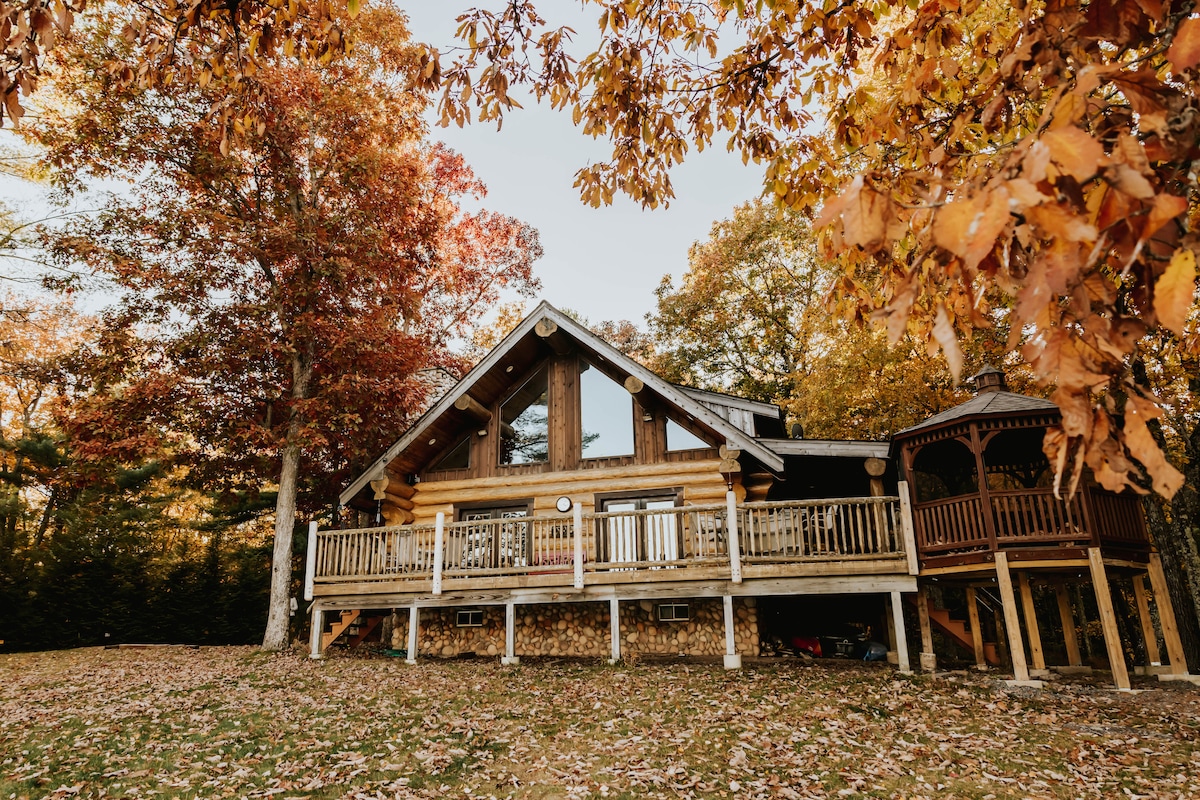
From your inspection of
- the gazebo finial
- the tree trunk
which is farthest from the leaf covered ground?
the gazebo finial

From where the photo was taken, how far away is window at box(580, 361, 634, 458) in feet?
56.7

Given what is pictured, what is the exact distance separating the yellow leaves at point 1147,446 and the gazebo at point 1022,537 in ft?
37.8

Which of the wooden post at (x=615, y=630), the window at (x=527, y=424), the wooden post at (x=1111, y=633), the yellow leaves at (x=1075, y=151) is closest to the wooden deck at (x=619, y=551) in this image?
the wooden post at (x=615, y=630)

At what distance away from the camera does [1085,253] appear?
209 cm

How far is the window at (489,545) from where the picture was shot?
15484mm

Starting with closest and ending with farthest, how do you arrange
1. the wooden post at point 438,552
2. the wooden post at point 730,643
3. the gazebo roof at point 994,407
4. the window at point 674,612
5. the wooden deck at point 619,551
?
1. the gazebo roof at point 994,407
2. the wooden post at point 730,643
3. the wooden deck at point 619,551
4. the wooden post at point 438,552
5. the window at point 674,612

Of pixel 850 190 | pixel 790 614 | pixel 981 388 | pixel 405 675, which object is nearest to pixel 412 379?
pixel 405 675

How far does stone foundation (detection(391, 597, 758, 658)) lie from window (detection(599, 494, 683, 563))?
1.78 meters

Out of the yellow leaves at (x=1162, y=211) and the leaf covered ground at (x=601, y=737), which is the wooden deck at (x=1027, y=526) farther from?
the yellow leaves at (x=1162, y=211)

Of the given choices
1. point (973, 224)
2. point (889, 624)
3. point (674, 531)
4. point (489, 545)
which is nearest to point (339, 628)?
point (489, 545)

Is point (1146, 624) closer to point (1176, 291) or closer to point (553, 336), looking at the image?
point (553, 336)

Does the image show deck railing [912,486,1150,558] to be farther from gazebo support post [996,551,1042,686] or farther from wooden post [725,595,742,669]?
wooden post [725,595,742,669]

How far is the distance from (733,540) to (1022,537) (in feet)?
17.1

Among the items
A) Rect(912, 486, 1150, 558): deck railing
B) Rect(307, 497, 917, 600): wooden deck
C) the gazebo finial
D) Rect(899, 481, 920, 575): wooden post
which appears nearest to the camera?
Rect(912, 486, 1150, 558): deck railing
